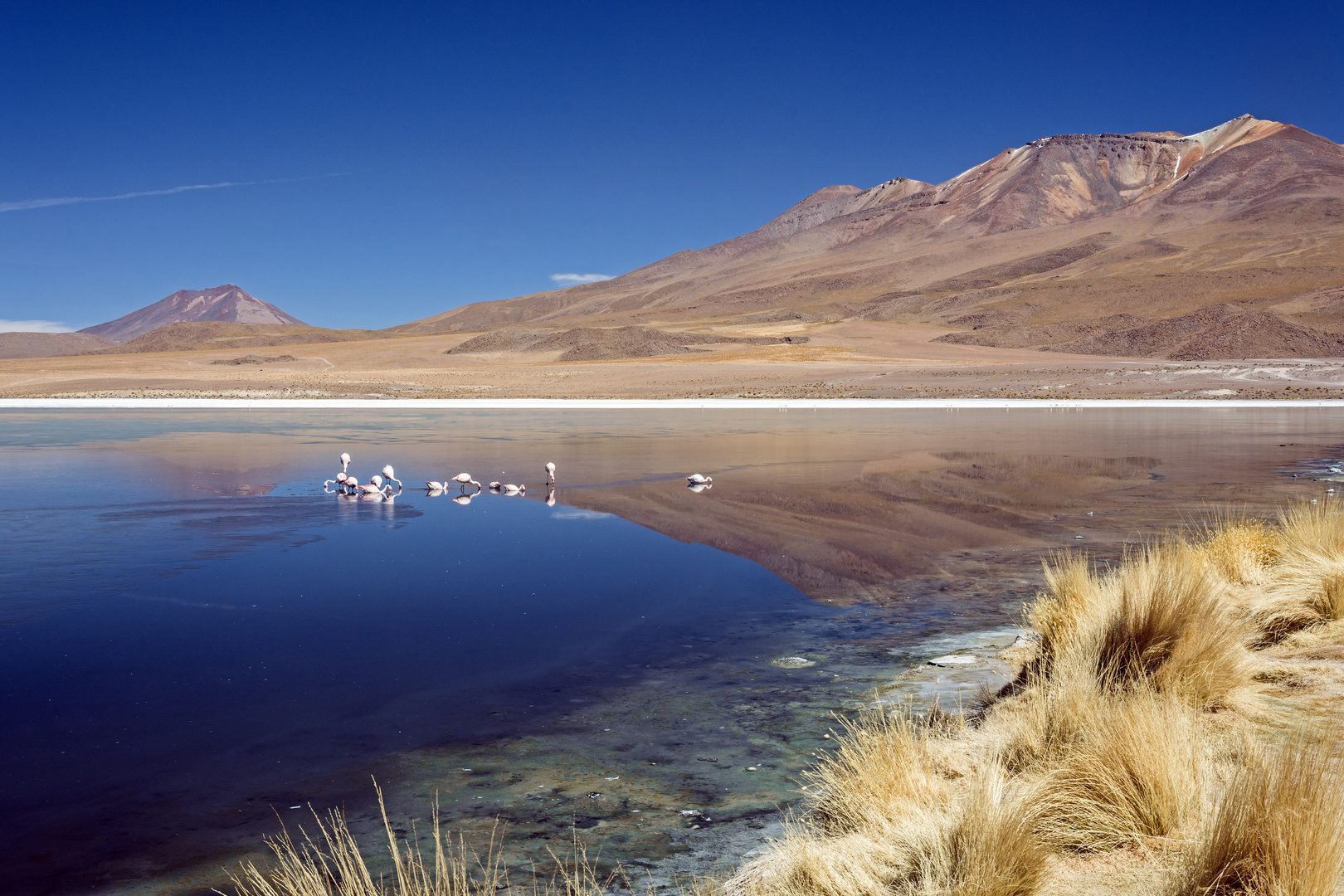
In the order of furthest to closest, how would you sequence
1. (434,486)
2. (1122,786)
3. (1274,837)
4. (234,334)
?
(234,334) < (434,486) < (1122,786) < (1274,837)

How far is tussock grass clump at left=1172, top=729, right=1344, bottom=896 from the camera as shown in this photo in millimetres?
2488

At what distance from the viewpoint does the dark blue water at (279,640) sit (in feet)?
12.8

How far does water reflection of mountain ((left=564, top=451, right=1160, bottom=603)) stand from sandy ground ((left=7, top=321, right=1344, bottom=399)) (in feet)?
81.9

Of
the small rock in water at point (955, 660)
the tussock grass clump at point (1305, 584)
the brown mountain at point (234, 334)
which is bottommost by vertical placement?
the small rock in water at point (955, 660)

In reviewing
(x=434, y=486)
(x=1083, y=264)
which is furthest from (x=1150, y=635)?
(x=1083, y=264)

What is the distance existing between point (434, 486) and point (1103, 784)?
982 cm

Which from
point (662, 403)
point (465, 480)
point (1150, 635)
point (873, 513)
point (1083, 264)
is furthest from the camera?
point (1083, 264)

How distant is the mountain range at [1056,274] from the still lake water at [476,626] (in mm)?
60282

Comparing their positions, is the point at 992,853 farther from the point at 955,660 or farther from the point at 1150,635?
the point at 955,660

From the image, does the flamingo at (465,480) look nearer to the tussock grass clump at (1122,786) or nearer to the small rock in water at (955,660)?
the small rock in water at (955,660)

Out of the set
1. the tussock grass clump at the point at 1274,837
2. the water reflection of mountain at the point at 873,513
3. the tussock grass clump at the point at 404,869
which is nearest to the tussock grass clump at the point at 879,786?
the tussock grass clump at the point at 404,869

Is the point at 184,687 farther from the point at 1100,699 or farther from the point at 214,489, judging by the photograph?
the point at 214,489

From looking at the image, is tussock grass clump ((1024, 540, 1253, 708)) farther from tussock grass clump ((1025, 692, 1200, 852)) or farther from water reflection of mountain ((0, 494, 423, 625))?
water reflection of mountain ((0, 494, 423, 625))

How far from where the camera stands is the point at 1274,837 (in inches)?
99.7
